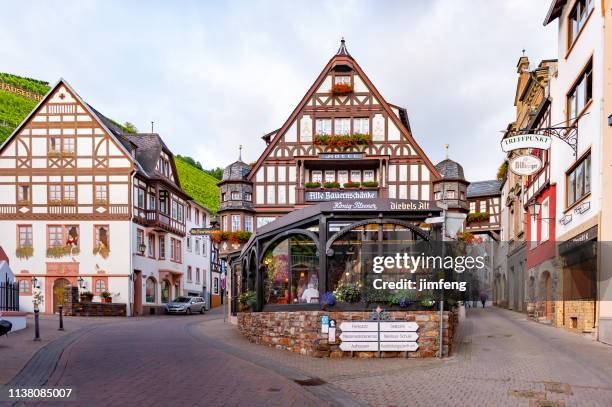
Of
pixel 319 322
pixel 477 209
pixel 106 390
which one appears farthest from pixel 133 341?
pixel 477 209

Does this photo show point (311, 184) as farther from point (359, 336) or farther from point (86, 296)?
point (359, 336)

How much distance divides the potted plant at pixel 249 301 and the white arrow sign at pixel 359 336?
214 inches

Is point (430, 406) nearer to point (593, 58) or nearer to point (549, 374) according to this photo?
point (549, 374)

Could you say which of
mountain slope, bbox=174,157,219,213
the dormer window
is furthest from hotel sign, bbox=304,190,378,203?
mountain slope, bbox=174,157,219,213

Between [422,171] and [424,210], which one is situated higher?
[422,171]

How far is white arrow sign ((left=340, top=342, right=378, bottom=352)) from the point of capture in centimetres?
1452

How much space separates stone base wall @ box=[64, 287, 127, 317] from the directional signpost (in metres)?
24.5

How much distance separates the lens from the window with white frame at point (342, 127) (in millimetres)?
35344

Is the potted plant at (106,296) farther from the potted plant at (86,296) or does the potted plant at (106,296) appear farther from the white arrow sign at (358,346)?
the white arrow sign at (358,346)

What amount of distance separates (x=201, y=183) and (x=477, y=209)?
56173mm

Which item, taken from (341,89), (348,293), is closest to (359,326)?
(348,293)

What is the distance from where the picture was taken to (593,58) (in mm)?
17016

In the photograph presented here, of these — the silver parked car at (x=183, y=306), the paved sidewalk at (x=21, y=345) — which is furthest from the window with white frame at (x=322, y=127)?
the paved sidewalk at (x=21, y=345)

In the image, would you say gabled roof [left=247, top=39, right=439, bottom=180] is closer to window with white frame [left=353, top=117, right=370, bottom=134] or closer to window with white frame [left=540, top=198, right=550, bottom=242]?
window with white frame [left=353, top=117, right=370, bottom=134]
